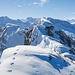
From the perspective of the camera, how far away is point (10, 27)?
145ft

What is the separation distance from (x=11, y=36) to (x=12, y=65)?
35.8 meters

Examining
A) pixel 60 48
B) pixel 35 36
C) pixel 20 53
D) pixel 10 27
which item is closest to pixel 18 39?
pixel 10 27

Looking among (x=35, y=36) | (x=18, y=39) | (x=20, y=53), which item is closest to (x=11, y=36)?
(x=18, y=39)

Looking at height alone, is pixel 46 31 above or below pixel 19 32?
above

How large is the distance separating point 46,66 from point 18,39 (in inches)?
1332

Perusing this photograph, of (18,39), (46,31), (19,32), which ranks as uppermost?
(46,31)

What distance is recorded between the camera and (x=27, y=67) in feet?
16.8

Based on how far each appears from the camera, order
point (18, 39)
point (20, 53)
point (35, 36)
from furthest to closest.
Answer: point (18, 39), point (35, 36), point (20, 53)

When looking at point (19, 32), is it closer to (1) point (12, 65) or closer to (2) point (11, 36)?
(2) point (11, 36)

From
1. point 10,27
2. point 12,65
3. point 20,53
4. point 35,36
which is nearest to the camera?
point 12,65

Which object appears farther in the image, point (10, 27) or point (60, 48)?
point (10, 27)

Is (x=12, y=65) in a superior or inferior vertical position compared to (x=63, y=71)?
superior

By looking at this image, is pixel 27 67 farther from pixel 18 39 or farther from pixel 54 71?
pixel 18 39

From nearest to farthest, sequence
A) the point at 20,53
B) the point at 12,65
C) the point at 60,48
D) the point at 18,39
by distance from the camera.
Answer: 1. the point at 12,65
2. the point at 20,53
3. the point at 60,48
4. the point at 18,39
